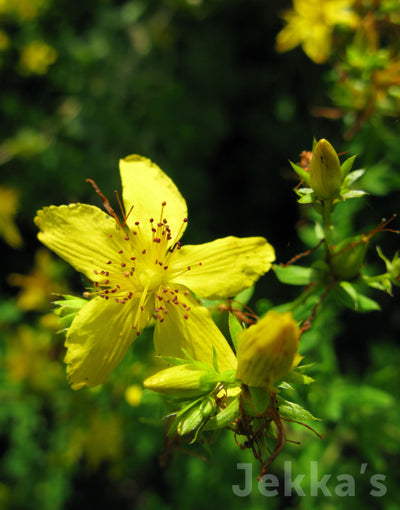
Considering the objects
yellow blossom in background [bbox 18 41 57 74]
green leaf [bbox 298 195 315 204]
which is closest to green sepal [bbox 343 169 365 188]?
green leaf [bbox 298 195 315 204]

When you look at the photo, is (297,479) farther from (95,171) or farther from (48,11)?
(48,11)

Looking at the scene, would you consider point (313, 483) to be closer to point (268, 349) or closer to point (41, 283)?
point (268, 349)

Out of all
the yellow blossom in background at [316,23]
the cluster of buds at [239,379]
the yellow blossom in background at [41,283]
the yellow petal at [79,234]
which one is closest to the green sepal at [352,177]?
the cluster of buds at [239,379]

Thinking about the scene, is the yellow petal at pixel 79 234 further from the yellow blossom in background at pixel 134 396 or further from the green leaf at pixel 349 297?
the green leaf at pixel 349 297

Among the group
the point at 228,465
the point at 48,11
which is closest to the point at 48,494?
the point at 228,465

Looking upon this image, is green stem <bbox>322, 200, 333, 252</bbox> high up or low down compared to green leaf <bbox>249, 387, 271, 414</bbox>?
up

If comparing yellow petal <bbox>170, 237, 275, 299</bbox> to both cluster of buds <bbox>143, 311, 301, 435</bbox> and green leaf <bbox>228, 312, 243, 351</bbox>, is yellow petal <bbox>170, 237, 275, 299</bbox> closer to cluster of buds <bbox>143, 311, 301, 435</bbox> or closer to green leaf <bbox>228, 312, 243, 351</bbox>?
green leaf <bbox>228, 312, 243, 351</bbox>
